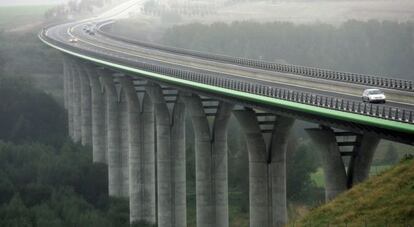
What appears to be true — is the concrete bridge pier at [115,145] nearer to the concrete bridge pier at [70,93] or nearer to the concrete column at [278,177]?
the concrete bridge pier at [70,93]

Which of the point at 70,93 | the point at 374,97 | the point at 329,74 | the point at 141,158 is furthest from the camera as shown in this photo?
the point at 70,93

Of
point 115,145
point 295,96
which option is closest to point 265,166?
point 295,96

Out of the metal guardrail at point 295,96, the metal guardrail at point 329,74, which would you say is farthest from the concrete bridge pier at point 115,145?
the metal guardrail at point 295,96

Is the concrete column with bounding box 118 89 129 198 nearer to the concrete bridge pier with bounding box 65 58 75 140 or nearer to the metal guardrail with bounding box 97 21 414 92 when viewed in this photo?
the metal guardrail with bounding box 97 21 414 92

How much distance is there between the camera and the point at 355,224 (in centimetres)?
3681

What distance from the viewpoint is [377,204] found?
3828 centimetres

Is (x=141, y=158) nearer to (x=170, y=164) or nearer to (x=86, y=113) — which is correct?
(x=170, y=164)

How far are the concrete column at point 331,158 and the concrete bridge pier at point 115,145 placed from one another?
180ft

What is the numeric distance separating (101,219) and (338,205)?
46.7 meters

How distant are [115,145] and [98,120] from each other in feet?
45.1

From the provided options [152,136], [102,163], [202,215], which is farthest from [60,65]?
[202,215]

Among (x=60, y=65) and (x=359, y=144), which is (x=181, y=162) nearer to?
(x=359, y=144)

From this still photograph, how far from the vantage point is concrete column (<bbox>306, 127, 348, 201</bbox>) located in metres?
47.3

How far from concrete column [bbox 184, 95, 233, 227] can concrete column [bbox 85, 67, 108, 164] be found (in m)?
42.4
